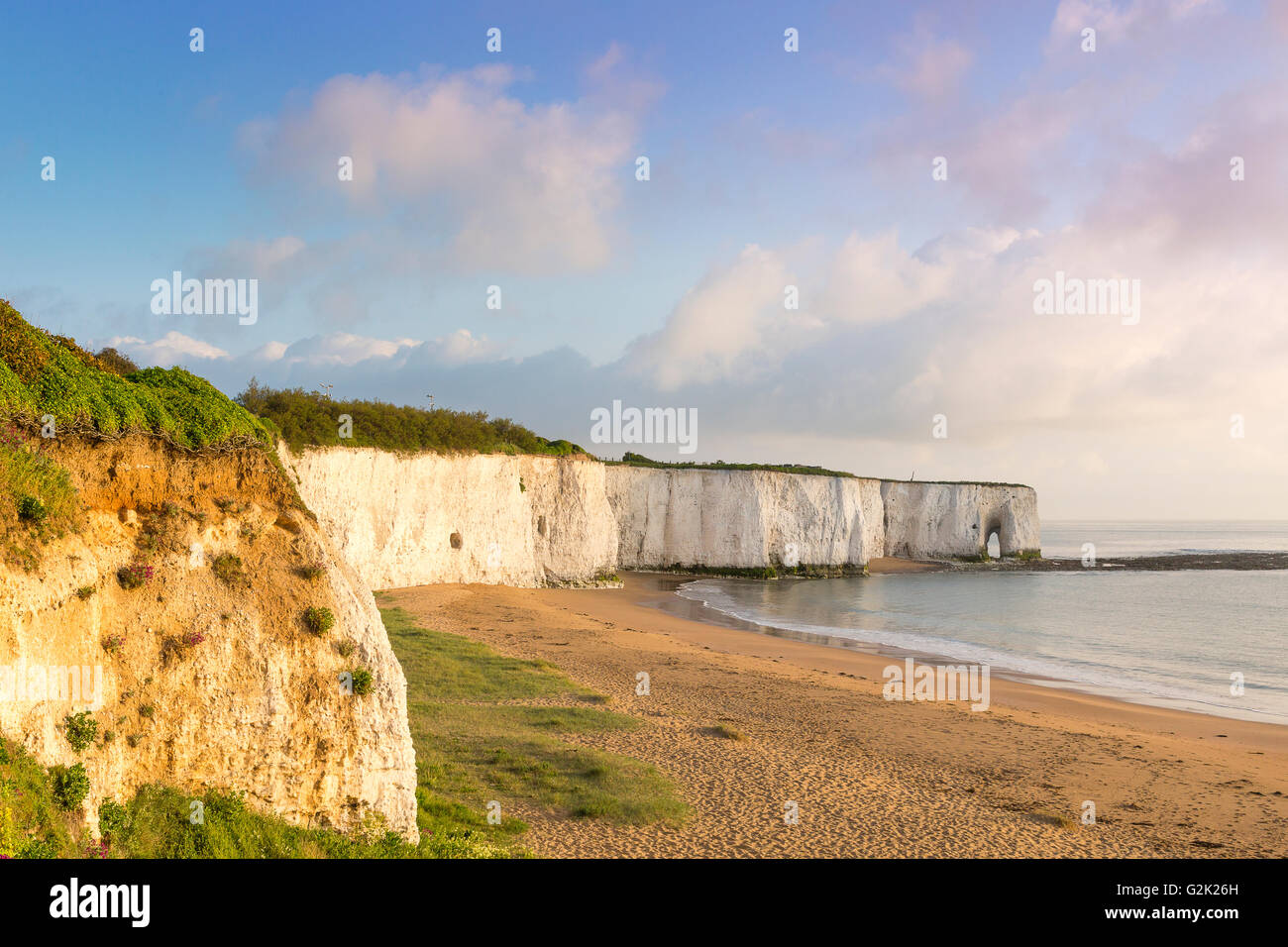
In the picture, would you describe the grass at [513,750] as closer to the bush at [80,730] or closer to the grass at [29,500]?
the bush at [80,730]

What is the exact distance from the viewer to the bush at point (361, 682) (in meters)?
7.63

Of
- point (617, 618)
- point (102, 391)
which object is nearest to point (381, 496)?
point (617, 618)

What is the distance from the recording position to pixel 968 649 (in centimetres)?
2620

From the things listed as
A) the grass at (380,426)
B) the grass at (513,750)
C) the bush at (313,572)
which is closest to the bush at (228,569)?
the bush at (313,572)

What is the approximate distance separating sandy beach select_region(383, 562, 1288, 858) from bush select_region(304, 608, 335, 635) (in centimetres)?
→ 345

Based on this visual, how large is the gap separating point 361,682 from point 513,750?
4.76 m

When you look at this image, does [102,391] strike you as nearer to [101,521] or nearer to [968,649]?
[101,521]

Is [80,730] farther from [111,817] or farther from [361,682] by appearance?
[361,682]

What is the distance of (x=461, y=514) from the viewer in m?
33.8

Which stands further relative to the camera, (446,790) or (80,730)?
(446,790)

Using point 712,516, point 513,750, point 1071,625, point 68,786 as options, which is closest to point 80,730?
point 68,786

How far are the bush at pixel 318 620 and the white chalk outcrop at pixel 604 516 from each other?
1787 centimetres
